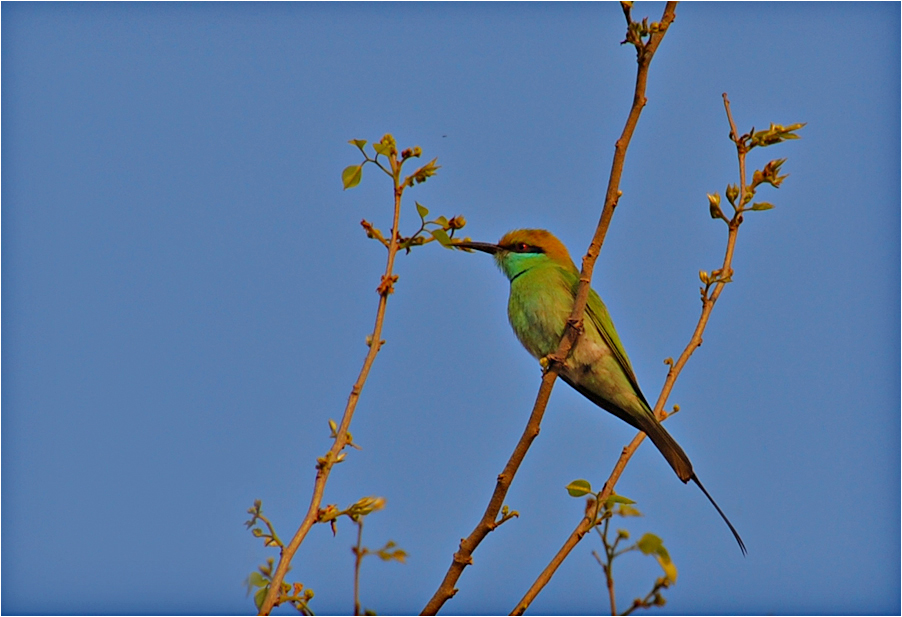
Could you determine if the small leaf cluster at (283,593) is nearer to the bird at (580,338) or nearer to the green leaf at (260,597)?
the green leaf at (260,597)

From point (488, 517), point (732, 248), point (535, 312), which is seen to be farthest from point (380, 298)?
point (535, 312)

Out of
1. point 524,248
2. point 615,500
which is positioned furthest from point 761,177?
point 524,248

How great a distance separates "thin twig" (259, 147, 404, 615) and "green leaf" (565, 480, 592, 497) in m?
0.65

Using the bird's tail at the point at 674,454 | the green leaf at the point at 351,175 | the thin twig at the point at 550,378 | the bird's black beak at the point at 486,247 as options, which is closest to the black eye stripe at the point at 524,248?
the bird's black beak at the point at 486,247

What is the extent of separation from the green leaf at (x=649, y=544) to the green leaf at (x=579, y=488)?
0.32 meters

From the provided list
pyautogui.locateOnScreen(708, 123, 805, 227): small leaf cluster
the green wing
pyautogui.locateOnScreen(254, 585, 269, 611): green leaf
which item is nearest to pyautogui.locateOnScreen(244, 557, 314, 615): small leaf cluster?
pyautogui.locateOnScreen(254, 585, 269, 611): green leaf

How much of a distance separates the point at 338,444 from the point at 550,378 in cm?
111

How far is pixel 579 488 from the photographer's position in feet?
8.34

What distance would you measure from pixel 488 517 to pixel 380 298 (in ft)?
2.37

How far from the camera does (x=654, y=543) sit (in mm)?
2232

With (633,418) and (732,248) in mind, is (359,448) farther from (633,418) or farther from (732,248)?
(633,418)

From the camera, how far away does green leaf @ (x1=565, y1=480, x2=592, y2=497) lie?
8.34 feet

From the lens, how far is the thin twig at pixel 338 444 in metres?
2.12

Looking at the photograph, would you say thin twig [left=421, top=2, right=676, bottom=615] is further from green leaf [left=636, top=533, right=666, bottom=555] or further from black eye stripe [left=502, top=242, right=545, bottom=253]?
black eye stripe [left=502, top=242, right=545, bottom=253]
